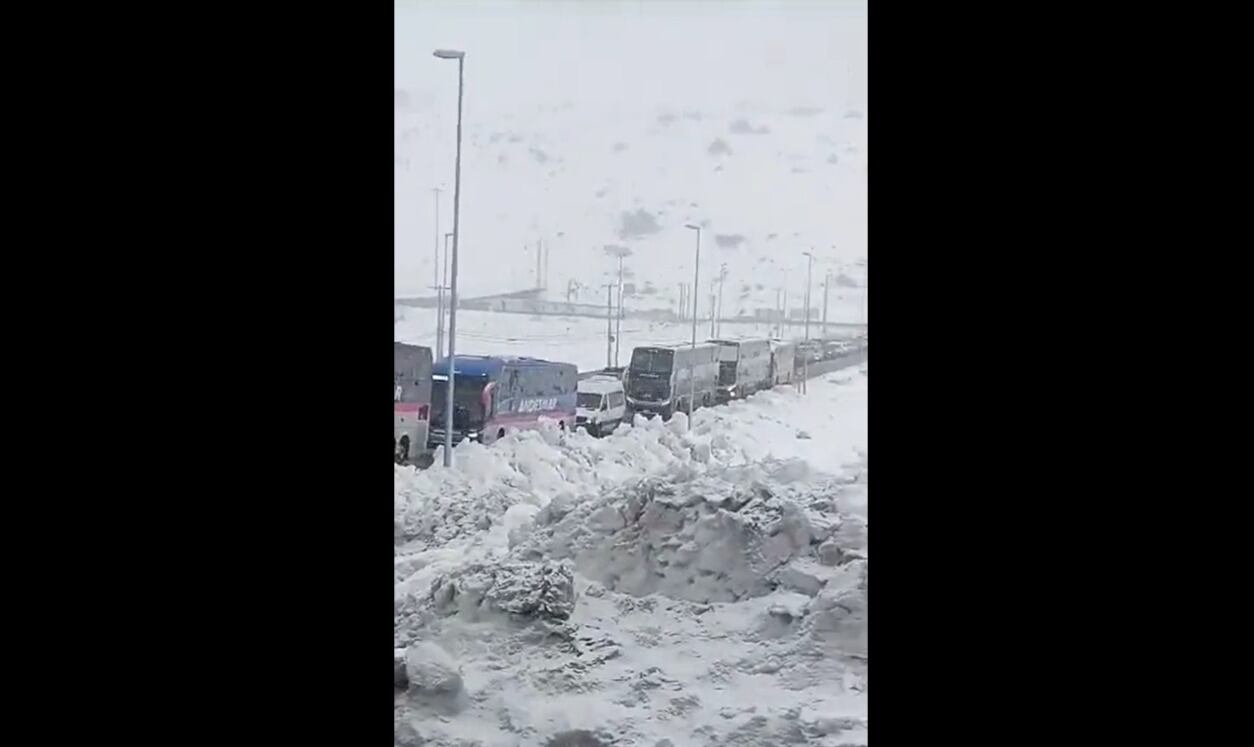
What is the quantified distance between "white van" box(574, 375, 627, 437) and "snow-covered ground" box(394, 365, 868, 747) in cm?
2

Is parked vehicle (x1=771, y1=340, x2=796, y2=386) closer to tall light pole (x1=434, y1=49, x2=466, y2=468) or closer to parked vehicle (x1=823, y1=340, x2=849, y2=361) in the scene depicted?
parked vehicle (x1=823, y1=340, x2=849, y2=361)

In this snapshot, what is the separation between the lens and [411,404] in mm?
1329

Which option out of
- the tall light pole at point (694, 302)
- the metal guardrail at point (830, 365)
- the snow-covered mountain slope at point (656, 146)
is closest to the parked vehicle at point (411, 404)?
the snow-covered mountain slope at point (656, 146)

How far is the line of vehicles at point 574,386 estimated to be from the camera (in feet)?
4.40

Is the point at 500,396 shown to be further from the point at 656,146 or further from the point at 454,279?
the point at 656,146

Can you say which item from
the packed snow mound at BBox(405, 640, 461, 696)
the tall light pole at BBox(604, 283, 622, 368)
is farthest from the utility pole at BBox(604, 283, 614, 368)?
the packed snow mound at BBox(405, 640, 461, 696)

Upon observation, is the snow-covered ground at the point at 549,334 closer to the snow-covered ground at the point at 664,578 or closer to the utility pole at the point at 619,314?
the utility pole at the point at 619,314

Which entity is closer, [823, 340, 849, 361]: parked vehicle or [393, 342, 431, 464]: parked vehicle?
[393, 342, 431, 464]: parked vehicle

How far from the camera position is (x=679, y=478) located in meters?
1.44

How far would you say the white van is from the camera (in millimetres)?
1414
